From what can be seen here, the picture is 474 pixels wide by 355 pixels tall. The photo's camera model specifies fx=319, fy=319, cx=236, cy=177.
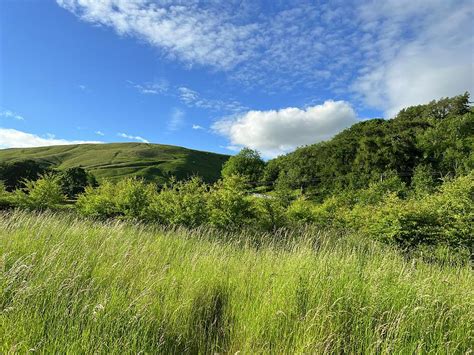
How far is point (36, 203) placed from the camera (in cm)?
1825


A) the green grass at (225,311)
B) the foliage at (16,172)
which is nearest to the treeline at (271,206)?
the green grass at (225,311)

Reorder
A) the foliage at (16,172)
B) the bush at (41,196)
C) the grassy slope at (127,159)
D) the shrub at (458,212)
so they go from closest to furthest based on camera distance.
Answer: the shrub at (458,212) → the bush at (41,196) → the foliage at (16,172) → the grassy slope at (127,159)

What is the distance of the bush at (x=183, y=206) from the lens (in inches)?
541

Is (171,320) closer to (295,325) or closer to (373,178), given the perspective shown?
(295,325)

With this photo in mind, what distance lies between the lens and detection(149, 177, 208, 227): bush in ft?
45.1

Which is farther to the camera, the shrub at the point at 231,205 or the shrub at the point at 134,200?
the shrub at the point at 134,200

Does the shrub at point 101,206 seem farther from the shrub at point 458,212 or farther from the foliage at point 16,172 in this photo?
the foliage at point 16,172

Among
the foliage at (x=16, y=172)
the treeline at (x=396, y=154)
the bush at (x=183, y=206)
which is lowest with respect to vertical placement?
the bush at (x=183, y=206)

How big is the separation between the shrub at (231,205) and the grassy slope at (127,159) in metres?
85.3

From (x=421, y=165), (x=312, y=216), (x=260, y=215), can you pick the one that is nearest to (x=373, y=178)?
(x=421, y=165)

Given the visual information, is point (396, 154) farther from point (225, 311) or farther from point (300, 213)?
point (225, 311)

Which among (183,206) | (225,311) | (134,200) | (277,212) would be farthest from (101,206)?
(225,311)

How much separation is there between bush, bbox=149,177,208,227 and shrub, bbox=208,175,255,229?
45cm

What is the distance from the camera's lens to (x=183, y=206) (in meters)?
14.2
